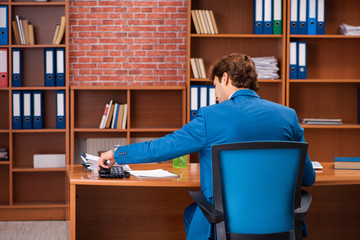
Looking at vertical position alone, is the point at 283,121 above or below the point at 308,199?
above

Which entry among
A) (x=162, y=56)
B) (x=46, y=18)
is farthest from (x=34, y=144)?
(x=162, y=56)

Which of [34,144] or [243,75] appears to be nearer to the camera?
[243,75]

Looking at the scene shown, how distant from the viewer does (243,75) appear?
6.95 feet

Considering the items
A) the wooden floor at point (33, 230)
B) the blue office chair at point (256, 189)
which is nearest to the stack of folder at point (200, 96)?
the wooden floor at point (33, 230)

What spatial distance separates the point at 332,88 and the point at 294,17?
32.3 inches

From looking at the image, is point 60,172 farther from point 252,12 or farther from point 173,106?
point 252,12

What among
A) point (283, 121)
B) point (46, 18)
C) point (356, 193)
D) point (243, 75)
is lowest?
point (356, 193)

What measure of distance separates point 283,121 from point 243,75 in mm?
319

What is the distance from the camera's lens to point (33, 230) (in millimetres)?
3936

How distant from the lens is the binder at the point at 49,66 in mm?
4250

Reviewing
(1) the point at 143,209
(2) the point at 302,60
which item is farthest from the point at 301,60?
(1) the point at 143,209

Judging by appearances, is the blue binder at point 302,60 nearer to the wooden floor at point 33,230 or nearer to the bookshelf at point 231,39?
the bookshelf at point 231,39

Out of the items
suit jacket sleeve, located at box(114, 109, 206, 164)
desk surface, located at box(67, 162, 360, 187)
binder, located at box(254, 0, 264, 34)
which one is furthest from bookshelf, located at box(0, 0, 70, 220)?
suit jacket sleeve, located at box(114, 109, 206, 164)

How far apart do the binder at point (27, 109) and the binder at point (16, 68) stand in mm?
122
